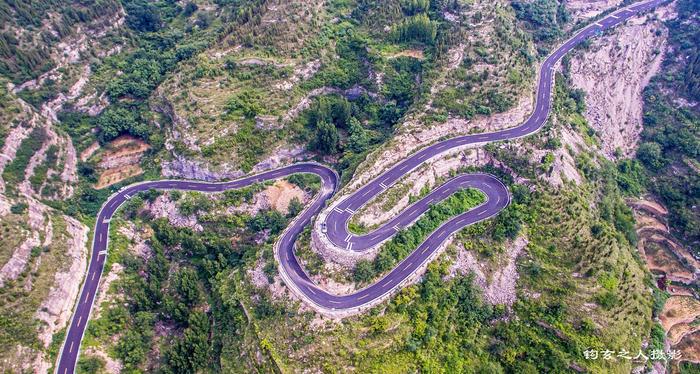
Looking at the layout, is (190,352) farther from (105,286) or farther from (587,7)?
(587,7)

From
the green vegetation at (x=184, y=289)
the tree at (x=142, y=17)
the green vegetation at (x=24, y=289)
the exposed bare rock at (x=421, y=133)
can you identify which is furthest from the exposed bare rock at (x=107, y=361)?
the tree at (x=142, y=17)

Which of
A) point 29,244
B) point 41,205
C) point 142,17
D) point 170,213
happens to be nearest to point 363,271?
point 170,213

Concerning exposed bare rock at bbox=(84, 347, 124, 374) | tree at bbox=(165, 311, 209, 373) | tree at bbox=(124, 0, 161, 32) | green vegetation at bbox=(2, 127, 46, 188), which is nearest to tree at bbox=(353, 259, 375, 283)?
tree at bbox=(165, 311, 209, 373)

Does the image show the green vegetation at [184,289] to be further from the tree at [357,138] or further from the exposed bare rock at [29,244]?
the tree at [357,138]

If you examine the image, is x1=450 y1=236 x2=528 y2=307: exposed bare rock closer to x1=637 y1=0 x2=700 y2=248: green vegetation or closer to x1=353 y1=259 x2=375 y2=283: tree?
A: x1=353 y1=259 x2=375 y2=283: tree

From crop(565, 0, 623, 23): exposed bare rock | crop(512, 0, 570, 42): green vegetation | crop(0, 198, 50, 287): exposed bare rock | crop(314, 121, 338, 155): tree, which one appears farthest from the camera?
crop(565, 0, 623, 23): exposed bare rock

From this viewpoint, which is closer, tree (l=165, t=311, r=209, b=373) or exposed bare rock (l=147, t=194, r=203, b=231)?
tree (l=165, t=311, r=209, b=373)
